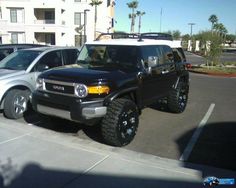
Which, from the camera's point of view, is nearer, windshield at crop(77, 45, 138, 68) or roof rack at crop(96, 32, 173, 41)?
windshield at crop(77, 45, 138, 68)

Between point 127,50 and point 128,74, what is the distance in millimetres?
716

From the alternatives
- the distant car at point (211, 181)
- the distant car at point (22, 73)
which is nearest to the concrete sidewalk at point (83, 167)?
the distant car at point (211, 181)

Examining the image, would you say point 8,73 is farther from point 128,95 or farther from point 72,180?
point 72,180

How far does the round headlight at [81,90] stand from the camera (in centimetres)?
523

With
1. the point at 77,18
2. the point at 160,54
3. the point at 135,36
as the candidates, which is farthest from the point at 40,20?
the point at 160,54

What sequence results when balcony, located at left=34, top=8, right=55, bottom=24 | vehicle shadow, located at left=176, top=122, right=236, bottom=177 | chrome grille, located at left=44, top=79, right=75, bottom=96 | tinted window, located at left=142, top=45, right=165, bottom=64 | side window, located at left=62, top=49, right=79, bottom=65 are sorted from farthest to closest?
1. balcony, located at left=34, top=8, right=55, bottom=24
2. side window, located at left=62, top=49, right=79, bottom=65
3. tinted window, located at left=142, top=45, right=165, bottom=64
4. chrome grille, located at left=44, top=79, right=75, bottom=96
5. vehicle shadow, located at left=176, top=122, right=236, bottom=177

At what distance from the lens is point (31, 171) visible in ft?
14.4

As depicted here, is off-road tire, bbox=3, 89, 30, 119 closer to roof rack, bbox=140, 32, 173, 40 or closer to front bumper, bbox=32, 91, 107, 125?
front bumper, bbox=32, 91, 107, 125

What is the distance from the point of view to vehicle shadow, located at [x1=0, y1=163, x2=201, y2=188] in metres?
4.02

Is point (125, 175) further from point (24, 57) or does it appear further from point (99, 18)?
point (99, 18)

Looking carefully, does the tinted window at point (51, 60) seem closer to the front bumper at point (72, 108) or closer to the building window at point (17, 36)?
the front bumper at point (72, 108)

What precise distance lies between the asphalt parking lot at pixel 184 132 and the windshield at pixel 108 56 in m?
1.47

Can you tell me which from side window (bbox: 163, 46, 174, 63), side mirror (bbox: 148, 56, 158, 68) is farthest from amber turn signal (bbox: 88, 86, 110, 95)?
side window (bbox: 163, 46, 174, 63)

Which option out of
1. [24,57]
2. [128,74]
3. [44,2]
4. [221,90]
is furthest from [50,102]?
[44,2]
